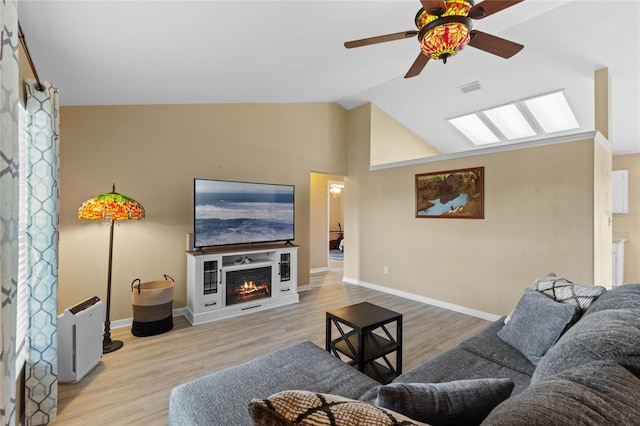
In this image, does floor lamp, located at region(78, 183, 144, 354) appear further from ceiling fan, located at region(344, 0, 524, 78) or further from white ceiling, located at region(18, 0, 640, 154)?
ceiling fan, located at region(344, 0, 524, 78)

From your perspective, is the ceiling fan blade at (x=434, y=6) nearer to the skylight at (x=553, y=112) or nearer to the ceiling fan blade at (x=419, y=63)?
the ceiling fan blade at (x=419, y=63)

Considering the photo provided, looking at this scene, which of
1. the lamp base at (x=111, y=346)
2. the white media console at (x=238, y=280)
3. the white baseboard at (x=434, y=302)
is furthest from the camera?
the white baseboard at (x=434, y=302)

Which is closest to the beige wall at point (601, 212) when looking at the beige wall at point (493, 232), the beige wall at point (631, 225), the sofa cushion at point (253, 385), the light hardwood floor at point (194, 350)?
the beige wall at point (493, 232)

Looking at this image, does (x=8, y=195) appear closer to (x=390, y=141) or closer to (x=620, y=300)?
(x=620, y=300)

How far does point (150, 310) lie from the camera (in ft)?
10.0

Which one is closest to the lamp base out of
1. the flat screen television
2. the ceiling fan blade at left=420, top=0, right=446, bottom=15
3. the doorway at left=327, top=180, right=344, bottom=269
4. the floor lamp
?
the floor lamp

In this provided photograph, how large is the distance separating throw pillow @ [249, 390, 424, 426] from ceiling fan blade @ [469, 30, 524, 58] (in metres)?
2.40

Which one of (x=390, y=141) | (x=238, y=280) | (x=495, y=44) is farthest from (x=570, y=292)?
(x=390, y=141)

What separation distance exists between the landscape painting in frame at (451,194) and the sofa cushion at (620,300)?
2.20 m

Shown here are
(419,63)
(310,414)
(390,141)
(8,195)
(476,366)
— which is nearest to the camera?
(310,414)

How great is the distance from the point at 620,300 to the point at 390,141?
463cm

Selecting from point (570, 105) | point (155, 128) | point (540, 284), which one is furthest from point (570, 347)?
point (570, 105)

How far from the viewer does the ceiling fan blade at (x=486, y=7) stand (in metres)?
1.78

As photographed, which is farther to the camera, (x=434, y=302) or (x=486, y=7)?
(x=434, y=302)
